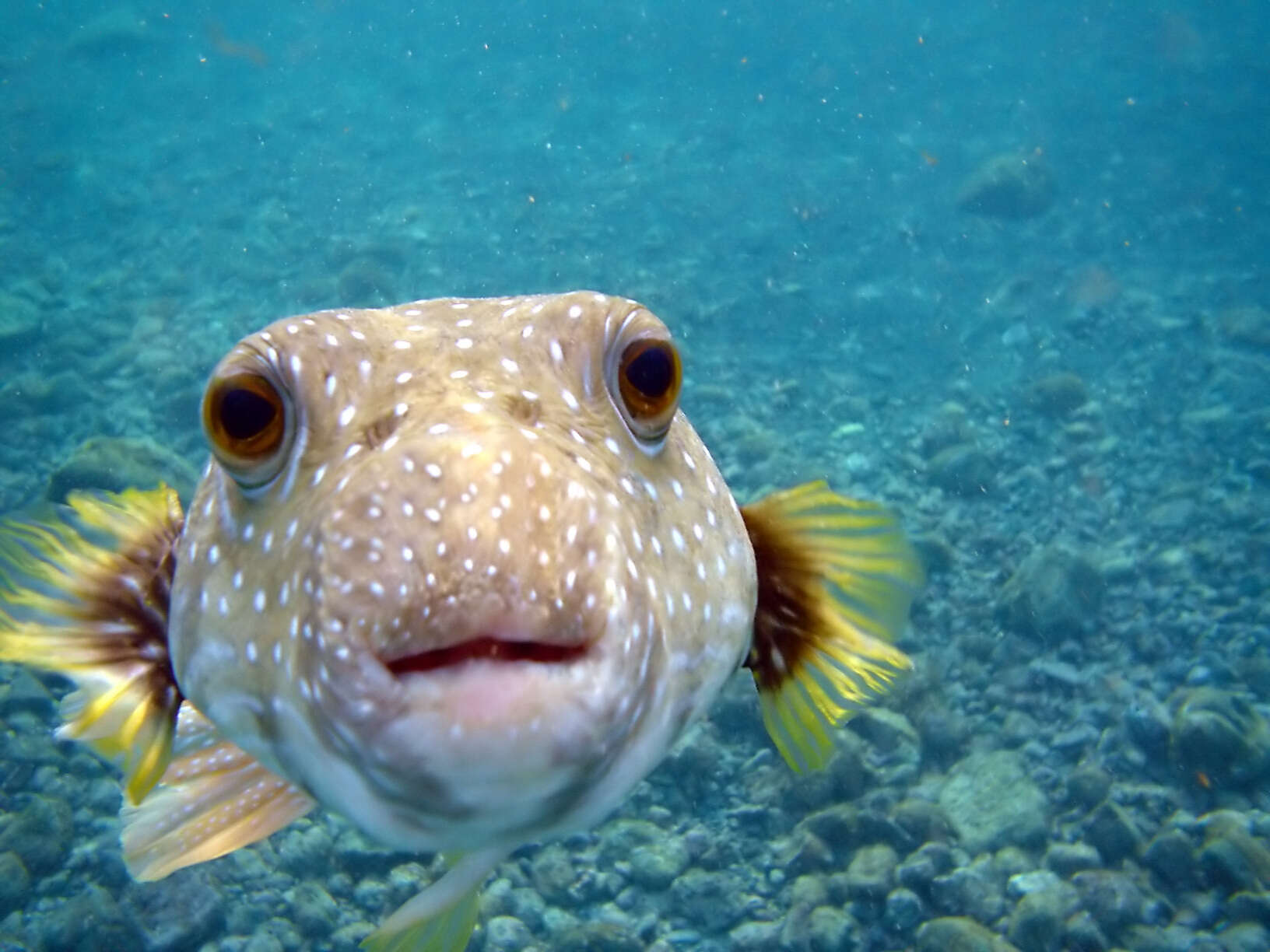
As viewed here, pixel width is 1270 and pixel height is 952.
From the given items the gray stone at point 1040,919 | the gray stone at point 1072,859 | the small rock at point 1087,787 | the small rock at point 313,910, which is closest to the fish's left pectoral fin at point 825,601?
the gray stone at point 1040,919

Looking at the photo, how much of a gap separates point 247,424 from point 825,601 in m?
1.79

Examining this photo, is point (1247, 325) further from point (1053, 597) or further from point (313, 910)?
point (313, 910)

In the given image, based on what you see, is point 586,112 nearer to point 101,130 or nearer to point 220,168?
point 220,168

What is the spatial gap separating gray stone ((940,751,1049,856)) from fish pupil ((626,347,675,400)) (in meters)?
5.96

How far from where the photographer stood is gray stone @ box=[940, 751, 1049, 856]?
6543 millimetres

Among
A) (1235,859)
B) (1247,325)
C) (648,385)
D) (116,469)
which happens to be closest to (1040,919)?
(1235,859)

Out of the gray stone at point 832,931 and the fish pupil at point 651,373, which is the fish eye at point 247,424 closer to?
the fish pupil at point 651,373

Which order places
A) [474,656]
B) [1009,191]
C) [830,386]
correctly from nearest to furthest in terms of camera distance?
1. [474,656]
2. [830,386]
3. [1009,191]

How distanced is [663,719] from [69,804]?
6.79 meters

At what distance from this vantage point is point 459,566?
1262 millimetres

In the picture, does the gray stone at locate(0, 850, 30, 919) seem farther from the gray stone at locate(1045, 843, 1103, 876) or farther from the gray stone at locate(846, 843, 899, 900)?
the gray stone at locate(1045, 843, 1103, 876)

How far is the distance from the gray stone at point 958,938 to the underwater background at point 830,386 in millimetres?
52

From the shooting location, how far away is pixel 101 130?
34.2 metres

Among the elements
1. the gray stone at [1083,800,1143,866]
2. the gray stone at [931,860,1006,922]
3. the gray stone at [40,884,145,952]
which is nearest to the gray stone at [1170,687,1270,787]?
the gray stone at [1083,800,1143,866]
